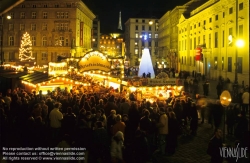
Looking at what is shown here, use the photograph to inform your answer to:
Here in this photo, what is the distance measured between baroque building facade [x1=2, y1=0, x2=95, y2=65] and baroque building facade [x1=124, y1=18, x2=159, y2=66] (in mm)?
41006

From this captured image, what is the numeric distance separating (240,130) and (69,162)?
5.76 m

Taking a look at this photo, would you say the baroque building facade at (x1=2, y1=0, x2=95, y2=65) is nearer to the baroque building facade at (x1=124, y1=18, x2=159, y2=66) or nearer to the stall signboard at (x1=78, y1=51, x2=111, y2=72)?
the baroque building facade at (x1=124, y1=18, x2=159, y2=66)

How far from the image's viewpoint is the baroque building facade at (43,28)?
66.6m

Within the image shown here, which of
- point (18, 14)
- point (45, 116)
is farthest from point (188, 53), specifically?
point (45, 116)

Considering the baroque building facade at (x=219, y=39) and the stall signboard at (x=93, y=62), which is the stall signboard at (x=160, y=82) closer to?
the stall signboard at (x=93, y=62)

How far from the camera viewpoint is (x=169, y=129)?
11.2 m

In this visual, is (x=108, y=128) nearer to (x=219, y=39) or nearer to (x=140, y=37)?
(x=219, y=39)

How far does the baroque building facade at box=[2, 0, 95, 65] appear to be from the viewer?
6662 centimetres

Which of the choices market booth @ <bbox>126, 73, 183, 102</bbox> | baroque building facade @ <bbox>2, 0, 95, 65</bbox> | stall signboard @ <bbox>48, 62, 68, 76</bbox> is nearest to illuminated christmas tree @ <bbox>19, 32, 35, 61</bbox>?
baroque building facade @ <bbox>2, 0, 95, 65</bbox>

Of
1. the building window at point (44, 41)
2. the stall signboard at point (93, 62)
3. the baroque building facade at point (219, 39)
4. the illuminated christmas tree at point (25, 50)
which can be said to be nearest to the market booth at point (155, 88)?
the stall signboard at point (93, 62)

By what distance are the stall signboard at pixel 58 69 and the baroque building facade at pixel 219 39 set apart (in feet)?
43.0

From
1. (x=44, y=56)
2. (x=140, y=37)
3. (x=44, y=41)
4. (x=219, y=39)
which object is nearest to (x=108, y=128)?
(x=219, y=39)

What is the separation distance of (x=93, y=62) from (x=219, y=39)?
71.6ft

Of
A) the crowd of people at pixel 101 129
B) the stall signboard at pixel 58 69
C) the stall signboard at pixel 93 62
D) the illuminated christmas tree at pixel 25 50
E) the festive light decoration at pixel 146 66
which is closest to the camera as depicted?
the crowd of people at pixel 101 129
